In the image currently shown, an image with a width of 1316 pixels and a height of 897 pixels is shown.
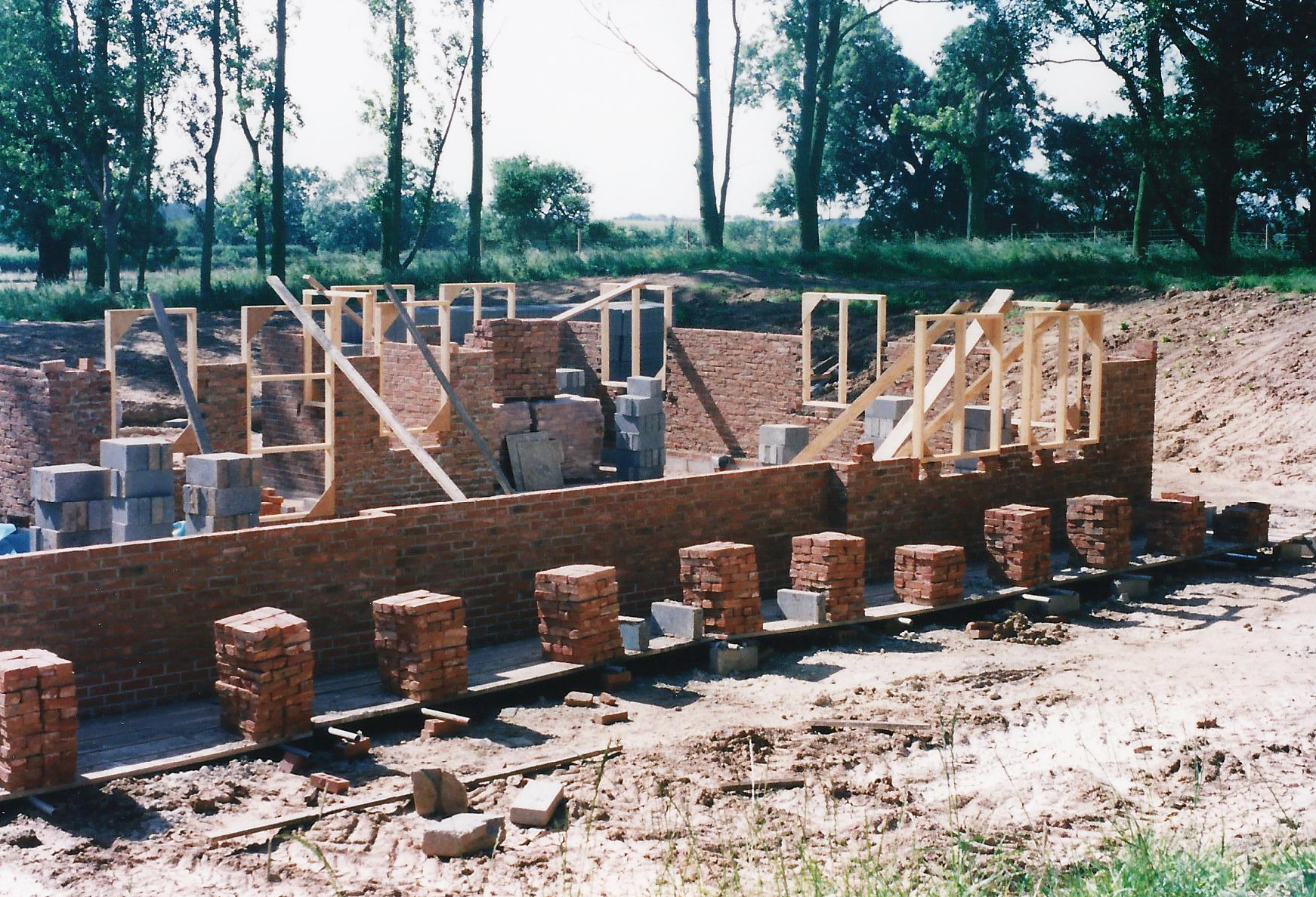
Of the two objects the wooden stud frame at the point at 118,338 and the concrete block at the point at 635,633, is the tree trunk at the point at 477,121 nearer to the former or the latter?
the wooden stud frame at the point at 118,338

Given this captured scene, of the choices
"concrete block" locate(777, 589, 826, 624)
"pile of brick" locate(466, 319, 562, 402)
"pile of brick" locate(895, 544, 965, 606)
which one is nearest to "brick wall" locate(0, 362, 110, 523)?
"pile of brick" locate(466, 319, 562, 402)

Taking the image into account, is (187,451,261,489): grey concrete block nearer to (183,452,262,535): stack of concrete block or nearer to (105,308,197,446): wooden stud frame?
(183,452,262,535): stack of concrete block

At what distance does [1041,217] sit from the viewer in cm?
4269

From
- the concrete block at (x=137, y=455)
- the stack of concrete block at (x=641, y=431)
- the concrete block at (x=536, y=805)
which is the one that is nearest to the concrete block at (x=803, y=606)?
the concrete block at (x=536, y=805)

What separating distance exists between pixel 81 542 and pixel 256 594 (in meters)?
3.04

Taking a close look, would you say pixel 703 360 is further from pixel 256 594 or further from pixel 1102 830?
pixel 1102 830

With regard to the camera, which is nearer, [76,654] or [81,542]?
[76,654]

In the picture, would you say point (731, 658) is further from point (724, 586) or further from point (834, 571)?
point (834, 571)

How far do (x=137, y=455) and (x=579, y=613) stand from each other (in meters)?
4.20

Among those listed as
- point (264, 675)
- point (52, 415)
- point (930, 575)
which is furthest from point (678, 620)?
point (52, 415)

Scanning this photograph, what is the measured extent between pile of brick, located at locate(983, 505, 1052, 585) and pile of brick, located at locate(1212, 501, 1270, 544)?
267 cm

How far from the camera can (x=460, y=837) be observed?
6633 millimetres

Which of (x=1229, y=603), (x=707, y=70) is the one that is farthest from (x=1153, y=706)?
(x=707, y=70)

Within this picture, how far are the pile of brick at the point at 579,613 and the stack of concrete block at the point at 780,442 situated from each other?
5851 millimetres
